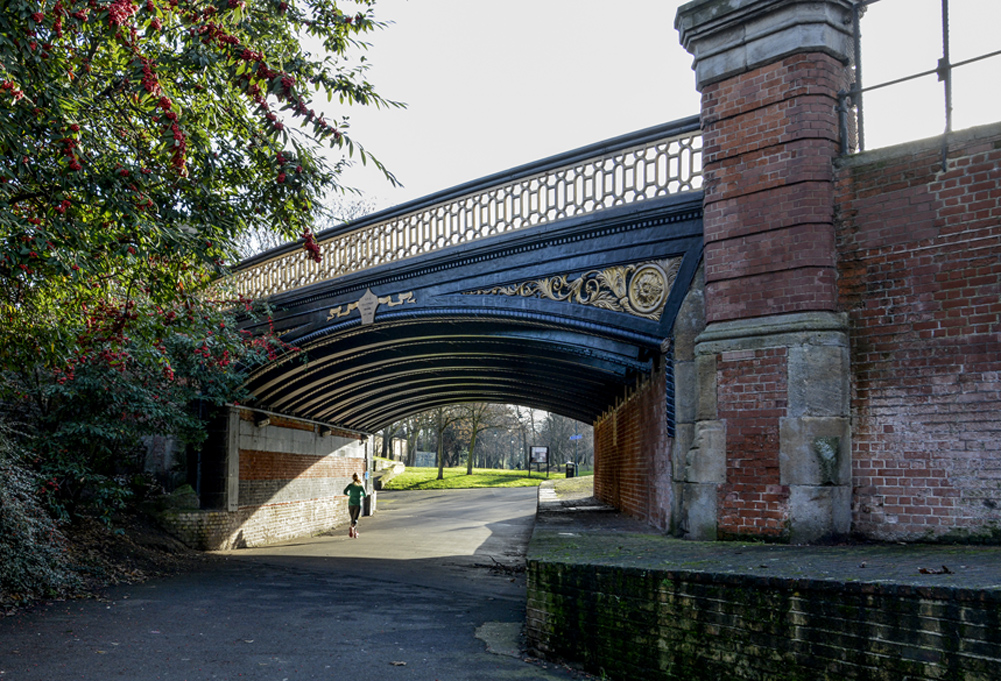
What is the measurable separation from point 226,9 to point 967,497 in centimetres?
740

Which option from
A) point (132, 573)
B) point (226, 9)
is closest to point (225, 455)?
point (132, 573)

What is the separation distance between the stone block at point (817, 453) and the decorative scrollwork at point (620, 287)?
7.35ft

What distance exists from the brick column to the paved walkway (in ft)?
1.66

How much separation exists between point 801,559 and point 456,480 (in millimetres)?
38078

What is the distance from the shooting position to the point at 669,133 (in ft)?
27.9

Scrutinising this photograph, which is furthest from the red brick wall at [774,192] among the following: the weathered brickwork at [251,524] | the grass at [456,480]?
the grass at [456,480]

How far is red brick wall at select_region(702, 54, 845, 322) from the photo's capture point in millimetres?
6918

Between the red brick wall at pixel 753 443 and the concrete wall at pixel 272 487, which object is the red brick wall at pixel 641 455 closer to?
the red brick wall at pixel 753 443

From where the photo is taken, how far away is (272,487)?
17.3 metres

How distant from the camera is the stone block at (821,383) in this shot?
21.9 ft

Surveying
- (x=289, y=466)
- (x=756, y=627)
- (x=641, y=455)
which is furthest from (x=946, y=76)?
(x=289, y=466)

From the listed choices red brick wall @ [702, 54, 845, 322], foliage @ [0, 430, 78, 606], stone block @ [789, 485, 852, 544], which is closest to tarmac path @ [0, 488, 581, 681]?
A: foliage @ [0, 430, 78, 606]

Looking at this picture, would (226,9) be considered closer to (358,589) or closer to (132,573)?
(358,589)

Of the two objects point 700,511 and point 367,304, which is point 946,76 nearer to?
point 700,511
